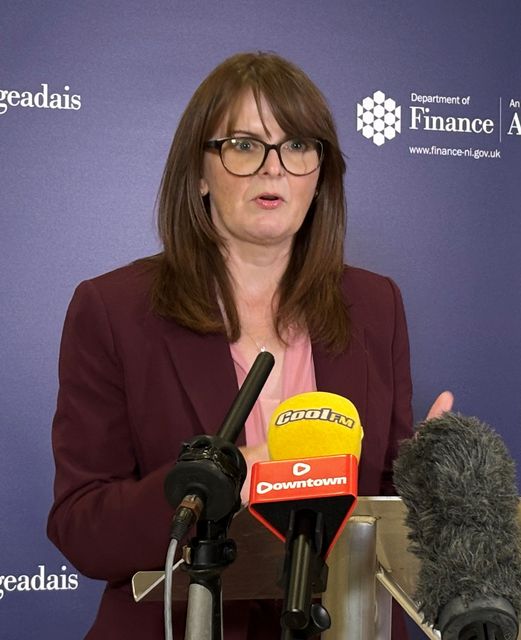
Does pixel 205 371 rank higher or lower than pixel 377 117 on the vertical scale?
lower

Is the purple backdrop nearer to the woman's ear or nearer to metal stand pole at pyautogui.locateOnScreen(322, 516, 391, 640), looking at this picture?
the woman's ear

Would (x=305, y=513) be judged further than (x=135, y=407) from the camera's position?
No

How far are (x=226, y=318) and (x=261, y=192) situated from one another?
0.69 feet

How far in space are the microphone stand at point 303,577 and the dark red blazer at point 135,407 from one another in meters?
0.51

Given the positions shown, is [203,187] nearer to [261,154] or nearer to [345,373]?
[261,154]

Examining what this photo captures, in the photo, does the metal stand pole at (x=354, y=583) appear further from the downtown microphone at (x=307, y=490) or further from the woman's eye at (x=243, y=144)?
the woman's eye at (x=243, y=144)

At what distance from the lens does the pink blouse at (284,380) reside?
1.41m

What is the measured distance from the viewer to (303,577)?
640 mm

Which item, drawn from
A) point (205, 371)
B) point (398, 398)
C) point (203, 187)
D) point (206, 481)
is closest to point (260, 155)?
point (203, 187)

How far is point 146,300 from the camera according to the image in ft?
4.75

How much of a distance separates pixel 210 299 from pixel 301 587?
879 mm

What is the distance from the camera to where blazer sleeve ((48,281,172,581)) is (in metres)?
1.12

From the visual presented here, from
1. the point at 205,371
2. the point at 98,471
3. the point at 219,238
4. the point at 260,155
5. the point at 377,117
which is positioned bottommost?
the point at 98,471

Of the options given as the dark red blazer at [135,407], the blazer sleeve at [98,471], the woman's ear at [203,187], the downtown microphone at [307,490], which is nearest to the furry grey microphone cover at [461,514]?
the downtown microphone at [307,490]
